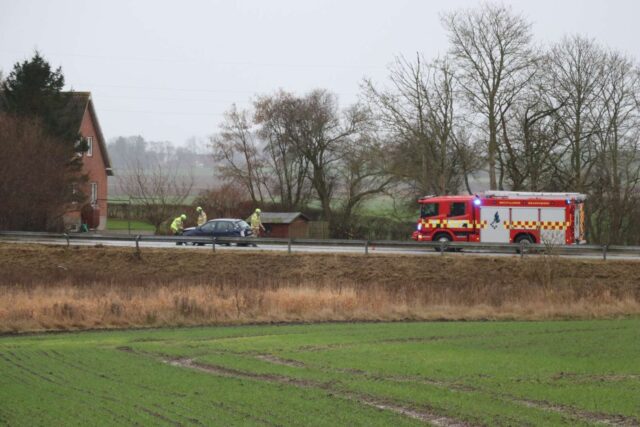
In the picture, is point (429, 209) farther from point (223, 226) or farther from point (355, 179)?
point (355, 179)

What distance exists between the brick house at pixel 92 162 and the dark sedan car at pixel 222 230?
17.2 meters

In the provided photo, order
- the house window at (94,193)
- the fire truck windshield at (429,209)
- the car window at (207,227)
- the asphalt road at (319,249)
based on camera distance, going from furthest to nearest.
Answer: the house window at (94,193) < the car window at (207,227) < the fire truck windshield at (429,209) < the asphalt road at (319,249)

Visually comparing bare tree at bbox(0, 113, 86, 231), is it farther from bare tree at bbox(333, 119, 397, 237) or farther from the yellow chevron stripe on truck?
the yellow chevron stripe on truck

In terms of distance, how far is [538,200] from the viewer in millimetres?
36750

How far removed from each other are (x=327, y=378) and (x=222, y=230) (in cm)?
2816

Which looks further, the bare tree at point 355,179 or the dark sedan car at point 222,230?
the bare tree at point 355,179

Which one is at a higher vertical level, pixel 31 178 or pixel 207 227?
pixel 31 178

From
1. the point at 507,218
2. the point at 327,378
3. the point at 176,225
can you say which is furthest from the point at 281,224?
the point at 327,378

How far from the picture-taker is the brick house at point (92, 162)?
57.8 meters

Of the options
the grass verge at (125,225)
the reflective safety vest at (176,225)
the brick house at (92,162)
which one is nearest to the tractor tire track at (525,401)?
the reflective safety vest at (176,225)

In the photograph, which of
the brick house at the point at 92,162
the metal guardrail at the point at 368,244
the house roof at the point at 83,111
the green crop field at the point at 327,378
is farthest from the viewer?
the brick house at the point at 92,162

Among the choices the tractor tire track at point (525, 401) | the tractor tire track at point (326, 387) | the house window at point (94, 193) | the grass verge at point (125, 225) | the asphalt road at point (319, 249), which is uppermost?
the house window at point (94, 193)

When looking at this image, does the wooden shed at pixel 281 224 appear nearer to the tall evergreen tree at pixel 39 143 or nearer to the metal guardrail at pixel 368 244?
the tall evergreen tree at pixel 39 143

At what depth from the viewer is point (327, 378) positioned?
42.6ft
